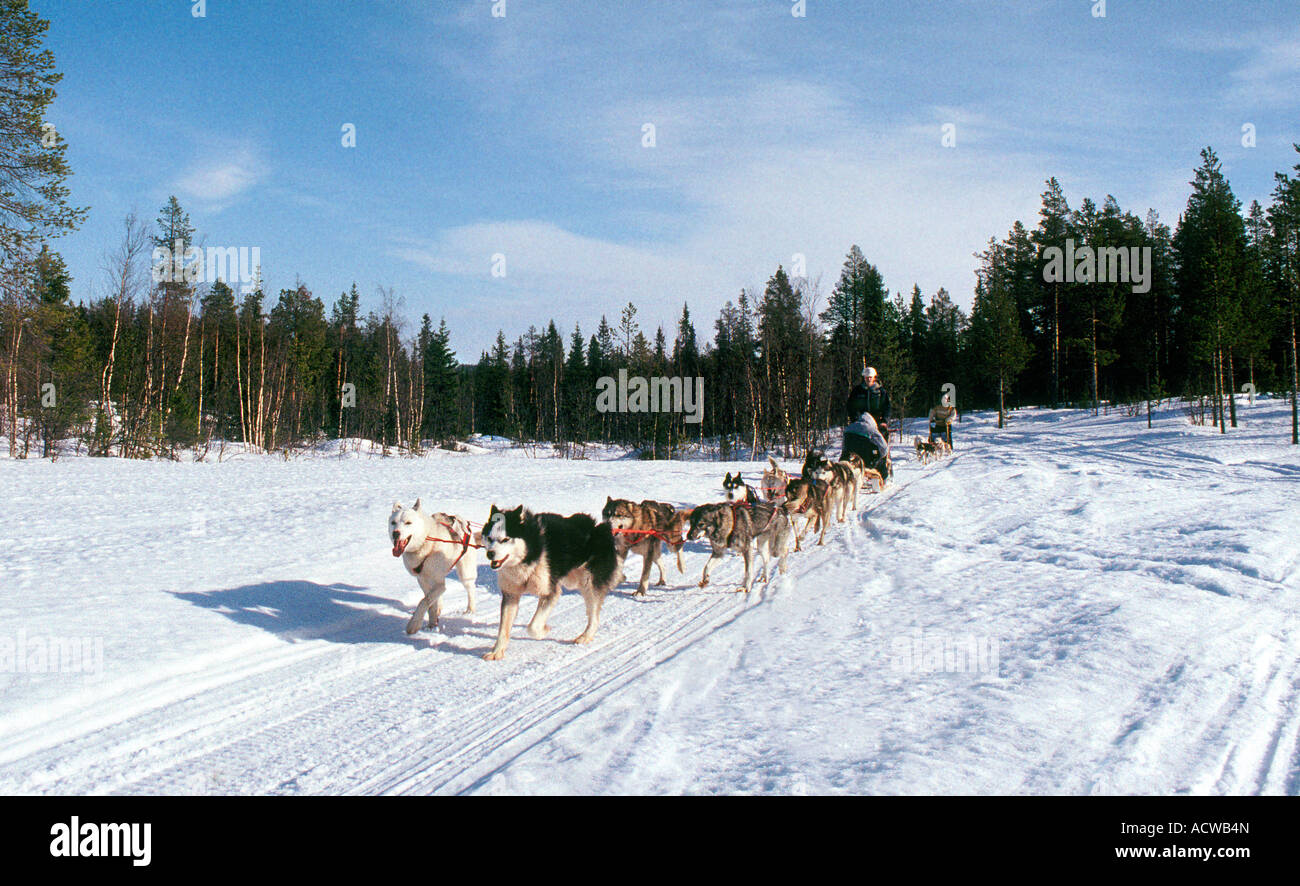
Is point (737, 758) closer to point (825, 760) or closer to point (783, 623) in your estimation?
point (825, 760)

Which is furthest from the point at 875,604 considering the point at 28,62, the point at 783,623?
the point at 28,62

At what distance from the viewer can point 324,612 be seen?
570cm

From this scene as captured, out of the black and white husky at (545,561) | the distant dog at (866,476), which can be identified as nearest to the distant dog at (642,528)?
the black and white husky at (545,561)

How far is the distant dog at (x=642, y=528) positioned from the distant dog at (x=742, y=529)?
1.20 ft

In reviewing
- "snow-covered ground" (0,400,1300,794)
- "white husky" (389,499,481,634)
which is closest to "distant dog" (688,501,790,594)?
"snow-covered ground" (0,400,1300,794)

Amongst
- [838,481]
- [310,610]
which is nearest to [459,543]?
[310,610]

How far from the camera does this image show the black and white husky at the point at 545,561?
465 centimetres

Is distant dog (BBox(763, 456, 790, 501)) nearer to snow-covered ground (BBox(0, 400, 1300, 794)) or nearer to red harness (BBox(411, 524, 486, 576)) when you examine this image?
snow-covered ground (BBox(0, 400, 1300, 794))

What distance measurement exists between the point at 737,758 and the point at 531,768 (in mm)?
904

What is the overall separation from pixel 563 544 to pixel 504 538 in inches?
23.4

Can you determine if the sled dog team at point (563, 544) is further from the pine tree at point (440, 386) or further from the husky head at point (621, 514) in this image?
the pine tree at point (440, 386)

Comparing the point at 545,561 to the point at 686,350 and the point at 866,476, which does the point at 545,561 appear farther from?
the point at 686,350

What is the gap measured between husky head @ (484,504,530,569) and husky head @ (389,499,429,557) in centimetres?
76
